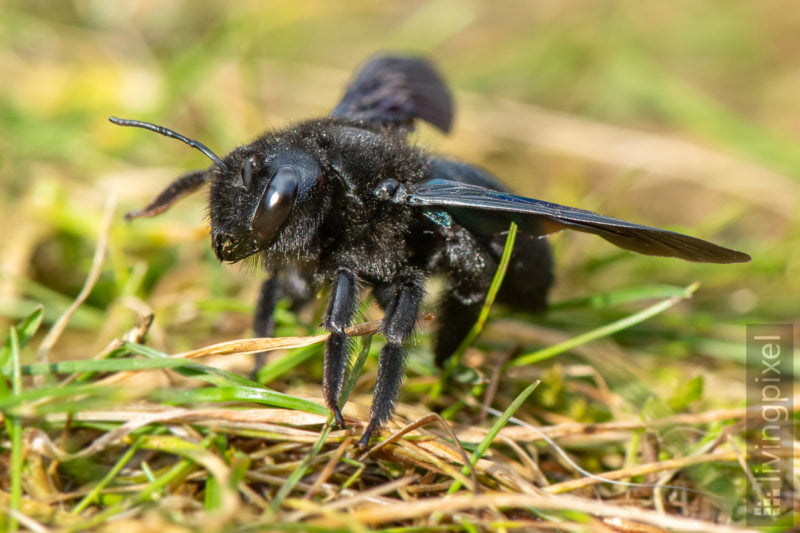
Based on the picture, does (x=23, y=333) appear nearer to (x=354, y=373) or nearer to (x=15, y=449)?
(x=15, y=449)

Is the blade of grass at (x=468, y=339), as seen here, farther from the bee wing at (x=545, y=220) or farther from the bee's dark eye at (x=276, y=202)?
the bee's dark eye at (x=276, y=202)

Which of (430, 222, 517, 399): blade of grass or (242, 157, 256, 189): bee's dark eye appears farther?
(430, 222, 517, 399): blade of grass

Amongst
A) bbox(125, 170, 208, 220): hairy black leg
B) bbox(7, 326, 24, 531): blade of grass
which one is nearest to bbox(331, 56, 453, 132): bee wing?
bbox(125, 170, 208, 220): hairy black leg

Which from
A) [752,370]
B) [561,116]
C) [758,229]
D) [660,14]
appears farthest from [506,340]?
[660,14]

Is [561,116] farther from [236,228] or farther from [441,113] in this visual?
[236,228]

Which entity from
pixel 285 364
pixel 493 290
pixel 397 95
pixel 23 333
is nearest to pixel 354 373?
pixel 285 364

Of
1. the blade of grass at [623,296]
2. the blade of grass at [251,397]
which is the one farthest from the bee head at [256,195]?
the blade of grass at [623,296]

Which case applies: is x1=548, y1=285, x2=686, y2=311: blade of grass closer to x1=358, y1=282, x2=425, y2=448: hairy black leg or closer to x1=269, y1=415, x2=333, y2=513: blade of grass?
x1=358, y1=282, x2=425, y2=448: hairy black leg
